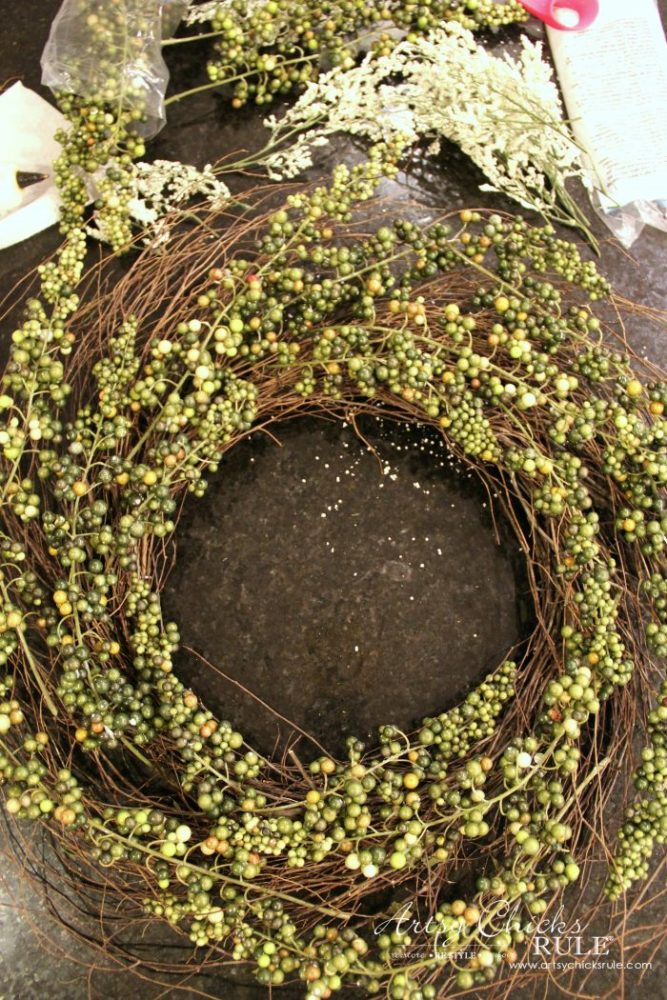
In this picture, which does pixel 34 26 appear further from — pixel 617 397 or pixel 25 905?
pixel 25 905

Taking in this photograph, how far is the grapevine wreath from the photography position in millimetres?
1117

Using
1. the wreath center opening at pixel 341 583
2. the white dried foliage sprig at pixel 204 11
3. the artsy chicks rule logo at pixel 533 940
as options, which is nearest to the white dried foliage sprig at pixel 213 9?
the white dried foliage sprig at pixel 204 11

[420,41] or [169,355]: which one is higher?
[420,41]

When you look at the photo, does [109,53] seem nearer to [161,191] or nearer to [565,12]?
[161,191]

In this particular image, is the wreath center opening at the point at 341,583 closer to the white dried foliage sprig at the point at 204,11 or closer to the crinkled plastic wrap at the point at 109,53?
the crinkled plastic wrap at the point at 109,53

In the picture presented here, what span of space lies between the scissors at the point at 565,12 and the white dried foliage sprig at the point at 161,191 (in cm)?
62

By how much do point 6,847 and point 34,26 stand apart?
1.40 meters

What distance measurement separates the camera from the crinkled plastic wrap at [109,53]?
4.28ft

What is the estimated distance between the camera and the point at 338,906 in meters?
1.18

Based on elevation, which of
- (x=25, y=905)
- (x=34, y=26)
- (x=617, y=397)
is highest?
(x=34, y=26)

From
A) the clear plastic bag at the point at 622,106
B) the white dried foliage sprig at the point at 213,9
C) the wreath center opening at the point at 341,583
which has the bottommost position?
the wreath center opening at the point at 341,583

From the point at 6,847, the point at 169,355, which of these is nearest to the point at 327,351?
the point at 169,355

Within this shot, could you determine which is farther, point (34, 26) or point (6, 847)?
point (34, 26)

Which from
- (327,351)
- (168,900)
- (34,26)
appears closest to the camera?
(168,900)
